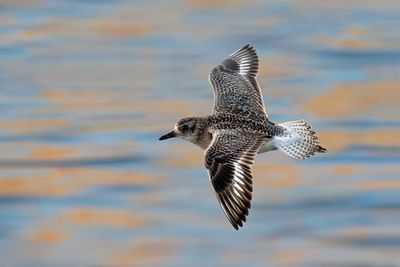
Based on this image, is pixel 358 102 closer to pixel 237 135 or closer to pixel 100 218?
→ pixel 100 218

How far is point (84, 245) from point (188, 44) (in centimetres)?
610

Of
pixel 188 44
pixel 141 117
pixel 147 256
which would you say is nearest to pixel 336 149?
pixel 141 117

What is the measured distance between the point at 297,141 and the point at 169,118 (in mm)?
3388

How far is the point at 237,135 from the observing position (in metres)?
9.53

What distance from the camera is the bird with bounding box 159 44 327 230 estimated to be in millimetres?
8859

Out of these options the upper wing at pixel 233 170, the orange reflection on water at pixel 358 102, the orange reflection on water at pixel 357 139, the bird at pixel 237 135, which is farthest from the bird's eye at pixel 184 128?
the orange reflection on water at pixel 358 102

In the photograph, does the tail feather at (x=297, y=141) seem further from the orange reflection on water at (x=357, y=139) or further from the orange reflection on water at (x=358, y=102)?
the orange reflection on water at (x=358, y=102)

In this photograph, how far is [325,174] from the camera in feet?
37.8

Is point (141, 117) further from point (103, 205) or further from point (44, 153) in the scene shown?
point (103, 205)

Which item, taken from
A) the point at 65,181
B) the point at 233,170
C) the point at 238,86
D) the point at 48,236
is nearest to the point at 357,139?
the point at 238,86

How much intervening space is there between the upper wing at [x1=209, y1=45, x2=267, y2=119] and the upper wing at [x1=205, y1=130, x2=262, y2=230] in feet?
2.82

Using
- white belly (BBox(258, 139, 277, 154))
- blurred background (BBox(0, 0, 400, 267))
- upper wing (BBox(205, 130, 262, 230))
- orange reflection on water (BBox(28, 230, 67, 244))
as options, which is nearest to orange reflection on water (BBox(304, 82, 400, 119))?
blurred background (BBox(0, 0, 400, 267))

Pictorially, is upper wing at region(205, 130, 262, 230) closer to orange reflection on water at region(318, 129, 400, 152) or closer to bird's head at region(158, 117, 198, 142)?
bird's head at region(158, 117, 198, 142)

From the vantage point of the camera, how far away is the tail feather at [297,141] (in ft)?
31.4
